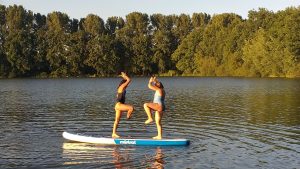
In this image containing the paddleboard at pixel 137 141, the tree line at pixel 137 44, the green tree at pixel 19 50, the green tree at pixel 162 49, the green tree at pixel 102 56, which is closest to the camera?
the paddleboard at pixel 137 141

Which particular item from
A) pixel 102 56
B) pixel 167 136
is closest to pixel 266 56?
pixel 102 56

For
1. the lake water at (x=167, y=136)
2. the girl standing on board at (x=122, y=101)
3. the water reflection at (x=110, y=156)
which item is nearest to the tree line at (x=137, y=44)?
the lake water at (x=167, y=136)

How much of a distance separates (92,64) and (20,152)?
439 ft

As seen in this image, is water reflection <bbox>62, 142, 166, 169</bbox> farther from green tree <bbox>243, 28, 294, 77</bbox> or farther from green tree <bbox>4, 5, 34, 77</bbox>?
green tree <bbox>4, 5, 34, 77</bbox>

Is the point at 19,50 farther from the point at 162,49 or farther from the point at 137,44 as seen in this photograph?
the point at 162,49

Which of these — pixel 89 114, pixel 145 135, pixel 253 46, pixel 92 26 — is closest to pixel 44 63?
pixel 92 26

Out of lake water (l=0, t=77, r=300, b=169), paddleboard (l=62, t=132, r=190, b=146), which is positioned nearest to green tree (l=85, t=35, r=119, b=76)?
lake water (l=0, t=77, r=300, b=169)

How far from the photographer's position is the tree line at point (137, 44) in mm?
136625

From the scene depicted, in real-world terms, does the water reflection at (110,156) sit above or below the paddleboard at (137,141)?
below

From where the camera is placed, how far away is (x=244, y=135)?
2638 cm

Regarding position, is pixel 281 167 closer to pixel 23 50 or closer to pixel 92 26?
pixel 23 50

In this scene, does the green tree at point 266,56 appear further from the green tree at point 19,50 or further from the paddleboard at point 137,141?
the paddleboard at point 137,141

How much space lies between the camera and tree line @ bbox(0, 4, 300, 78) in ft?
448

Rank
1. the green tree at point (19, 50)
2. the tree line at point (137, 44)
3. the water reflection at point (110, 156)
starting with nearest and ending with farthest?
the water reflection at point (110, 156), the tree line at point (137, 44), the green tree at point (19, 50)
